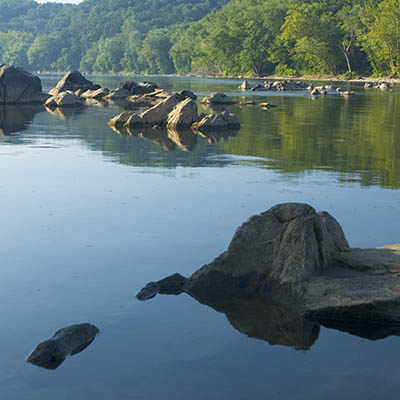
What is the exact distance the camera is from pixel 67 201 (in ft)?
42.5

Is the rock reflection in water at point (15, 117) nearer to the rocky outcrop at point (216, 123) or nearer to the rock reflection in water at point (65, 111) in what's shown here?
the rock reflection in water at point (65, 111)

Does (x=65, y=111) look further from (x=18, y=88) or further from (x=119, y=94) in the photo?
(x=119, y=94)

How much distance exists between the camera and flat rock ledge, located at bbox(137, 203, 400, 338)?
740 centimetres

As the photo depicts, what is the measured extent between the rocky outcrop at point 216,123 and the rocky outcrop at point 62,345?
869 inches

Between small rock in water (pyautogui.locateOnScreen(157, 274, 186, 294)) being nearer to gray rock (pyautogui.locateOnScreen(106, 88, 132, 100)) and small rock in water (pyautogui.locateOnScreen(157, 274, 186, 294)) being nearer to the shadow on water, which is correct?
the shadow on water

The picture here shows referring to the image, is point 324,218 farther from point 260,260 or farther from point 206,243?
point 206,243

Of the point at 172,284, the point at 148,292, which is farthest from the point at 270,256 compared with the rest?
the point at 148,292

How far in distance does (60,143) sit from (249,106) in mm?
23112

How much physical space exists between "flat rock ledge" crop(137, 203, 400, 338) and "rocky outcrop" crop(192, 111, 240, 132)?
20018 mm

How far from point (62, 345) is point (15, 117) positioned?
30.8m

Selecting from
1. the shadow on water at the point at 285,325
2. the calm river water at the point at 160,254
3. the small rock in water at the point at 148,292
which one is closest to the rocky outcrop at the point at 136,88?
the calm river water at the point at 160,254

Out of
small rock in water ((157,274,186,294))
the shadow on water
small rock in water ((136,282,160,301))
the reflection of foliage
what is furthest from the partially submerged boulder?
the shadow on water

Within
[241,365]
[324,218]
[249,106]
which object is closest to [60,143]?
[324,218]

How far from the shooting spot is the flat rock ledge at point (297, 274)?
7402mm
